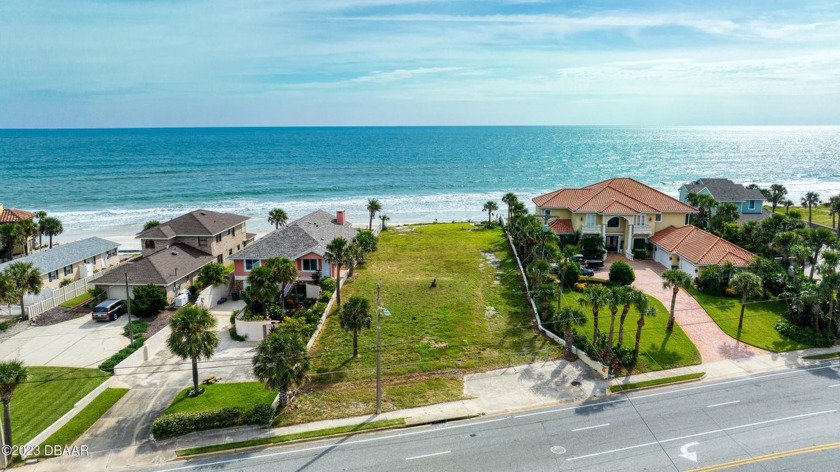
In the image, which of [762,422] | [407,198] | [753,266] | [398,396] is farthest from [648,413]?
[407,198]

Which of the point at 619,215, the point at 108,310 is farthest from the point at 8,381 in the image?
the point at 619,215

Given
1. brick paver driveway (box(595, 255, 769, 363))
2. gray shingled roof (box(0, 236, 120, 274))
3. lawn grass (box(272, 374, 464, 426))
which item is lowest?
lawn grass (box(272, 374, 464, 426))

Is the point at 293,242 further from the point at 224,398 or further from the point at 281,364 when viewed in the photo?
the point at 281,364

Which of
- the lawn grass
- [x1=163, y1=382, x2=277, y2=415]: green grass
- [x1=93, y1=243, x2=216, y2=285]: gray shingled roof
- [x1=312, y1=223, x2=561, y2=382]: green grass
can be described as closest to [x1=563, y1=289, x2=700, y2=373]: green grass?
[x1=312, y1=223, x2=561, y2=382]: green grass

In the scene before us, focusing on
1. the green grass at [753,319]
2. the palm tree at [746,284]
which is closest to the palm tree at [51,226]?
the green grass at [753,319]

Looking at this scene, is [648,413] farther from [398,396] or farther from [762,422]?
[398,396]

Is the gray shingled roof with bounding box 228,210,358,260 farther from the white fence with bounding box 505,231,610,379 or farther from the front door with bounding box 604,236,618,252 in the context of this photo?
the front door with bounding box 604,236,618,252

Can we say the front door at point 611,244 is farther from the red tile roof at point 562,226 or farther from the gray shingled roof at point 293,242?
the gray shingled roof at point 293,242
